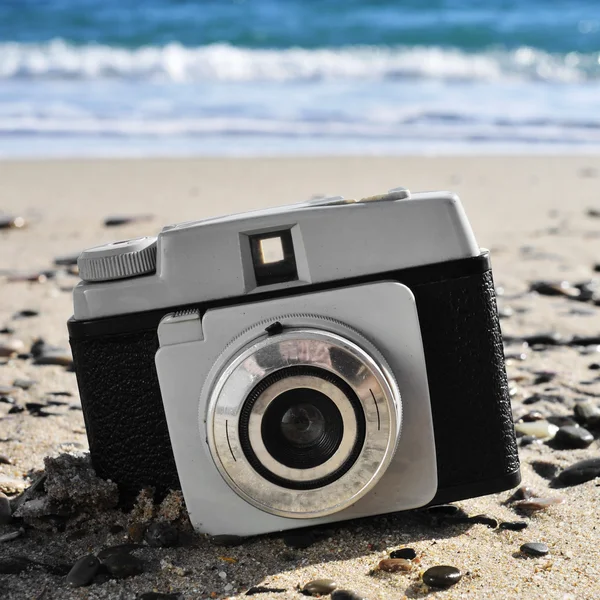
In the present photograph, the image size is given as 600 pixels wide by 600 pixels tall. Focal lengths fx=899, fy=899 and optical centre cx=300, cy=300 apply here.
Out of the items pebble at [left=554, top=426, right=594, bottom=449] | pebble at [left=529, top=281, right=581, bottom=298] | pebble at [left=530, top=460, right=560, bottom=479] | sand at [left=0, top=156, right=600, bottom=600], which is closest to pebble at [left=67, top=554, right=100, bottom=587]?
sand at [left=0, top=156, right=600, bottom=600]

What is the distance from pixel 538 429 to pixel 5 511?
1011 millimetres

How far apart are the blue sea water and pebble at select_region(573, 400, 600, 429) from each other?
3.31 metres

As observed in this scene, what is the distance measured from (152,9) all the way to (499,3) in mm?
4707

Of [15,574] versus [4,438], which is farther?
[4,438]

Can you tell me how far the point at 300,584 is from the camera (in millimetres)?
1260

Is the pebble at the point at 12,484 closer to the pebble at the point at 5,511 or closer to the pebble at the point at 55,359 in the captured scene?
the pebble at the point at 5,511

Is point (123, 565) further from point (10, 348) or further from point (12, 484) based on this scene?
point (10, 348)

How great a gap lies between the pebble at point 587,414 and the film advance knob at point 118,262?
1.00m

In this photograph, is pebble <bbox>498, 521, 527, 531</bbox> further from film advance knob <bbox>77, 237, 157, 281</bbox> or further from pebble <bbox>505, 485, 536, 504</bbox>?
film advance knob <bbox>77, 237, 157, 281</bbox>

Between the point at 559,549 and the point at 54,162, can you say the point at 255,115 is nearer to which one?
the point at 54,162

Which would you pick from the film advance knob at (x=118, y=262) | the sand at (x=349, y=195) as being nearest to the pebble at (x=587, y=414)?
the sand at (x=349, y=195)

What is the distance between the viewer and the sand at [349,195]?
128 centimetres

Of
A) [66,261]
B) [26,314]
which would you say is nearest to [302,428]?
[26,314]

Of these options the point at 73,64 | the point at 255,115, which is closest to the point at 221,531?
the point at 255,115
